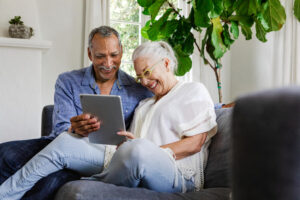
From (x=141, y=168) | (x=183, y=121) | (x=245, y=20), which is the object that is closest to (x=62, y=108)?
(x=183, y=121)

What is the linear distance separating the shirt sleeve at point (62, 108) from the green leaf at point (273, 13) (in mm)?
1289

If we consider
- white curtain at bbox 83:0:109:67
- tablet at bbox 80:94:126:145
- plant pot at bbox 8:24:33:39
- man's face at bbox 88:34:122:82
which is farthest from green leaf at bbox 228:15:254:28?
plant pot at bbox 8:24:33:39

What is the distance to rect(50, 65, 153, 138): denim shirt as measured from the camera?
1973 mm

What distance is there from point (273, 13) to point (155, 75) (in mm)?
947

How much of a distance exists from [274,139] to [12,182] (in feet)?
4.84

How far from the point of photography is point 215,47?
251cm

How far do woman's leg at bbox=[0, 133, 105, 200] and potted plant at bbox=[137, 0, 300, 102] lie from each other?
111cm

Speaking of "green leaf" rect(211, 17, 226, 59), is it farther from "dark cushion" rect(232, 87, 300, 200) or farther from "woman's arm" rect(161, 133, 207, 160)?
"dark cushion" rect(232, 87, 300, 200)

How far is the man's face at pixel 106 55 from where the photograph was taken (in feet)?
6.71

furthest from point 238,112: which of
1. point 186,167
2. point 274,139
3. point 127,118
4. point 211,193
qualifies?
point 127,118

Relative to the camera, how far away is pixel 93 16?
13.2ft

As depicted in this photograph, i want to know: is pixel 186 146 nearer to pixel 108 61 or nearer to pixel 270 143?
pixel 108 61

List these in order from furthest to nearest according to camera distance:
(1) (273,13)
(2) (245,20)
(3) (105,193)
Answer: (2) (245,20) < (1) (273,13) < (3) (105,193)

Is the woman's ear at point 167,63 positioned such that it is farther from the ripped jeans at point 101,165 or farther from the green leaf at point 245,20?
the green leaf at point 245,20
